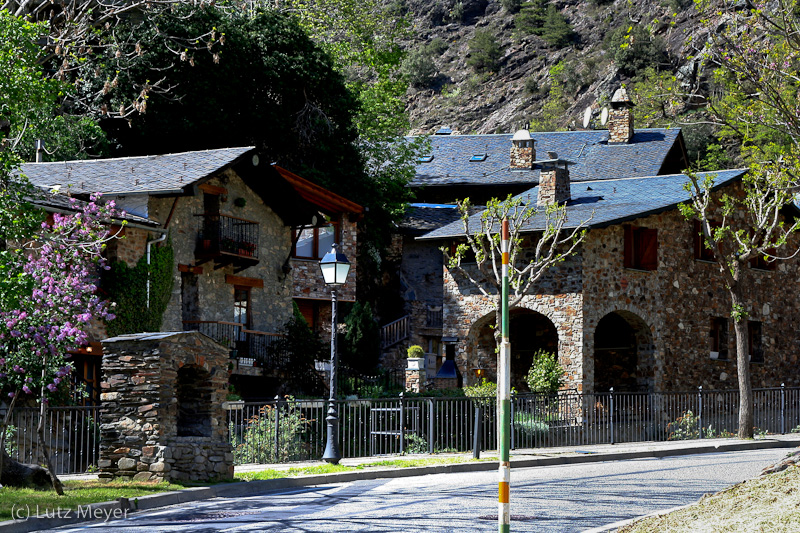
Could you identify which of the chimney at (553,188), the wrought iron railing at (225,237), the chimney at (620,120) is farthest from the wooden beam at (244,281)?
the chimney at (620,120)

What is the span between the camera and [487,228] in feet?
94.5

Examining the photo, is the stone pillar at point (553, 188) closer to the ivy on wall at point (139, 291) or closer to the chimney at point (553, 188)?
the chimney at point (553, 188)

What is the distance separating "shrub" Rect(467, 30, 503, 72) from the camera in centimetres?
10181

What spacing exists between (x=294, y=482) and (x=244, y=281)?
1634cm

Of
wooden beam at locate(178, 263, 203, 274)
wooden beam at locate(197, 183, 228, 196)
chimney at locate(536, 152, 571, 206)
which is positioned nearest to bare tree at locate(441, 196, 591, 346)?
chimney at locate(536, 152, 571, 206)

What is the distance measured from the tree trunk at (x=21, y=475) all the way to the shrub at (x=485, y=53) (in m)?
90.5

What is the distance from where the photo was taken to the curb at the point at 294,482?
12.0 m

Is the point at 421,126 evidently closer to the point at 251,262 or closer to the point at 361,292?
the point at 361,292

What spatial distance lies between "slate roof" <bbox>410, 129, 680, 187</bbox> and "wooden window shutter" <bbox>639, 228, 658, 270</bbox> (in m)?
10.0

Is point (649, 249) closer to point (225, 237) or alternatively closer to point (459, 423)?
point (459, 423)

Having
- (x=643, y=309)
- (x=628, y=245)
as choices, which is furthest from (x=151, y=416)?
(x=643, y=309)

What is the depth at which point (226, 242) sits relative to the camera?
3025cm

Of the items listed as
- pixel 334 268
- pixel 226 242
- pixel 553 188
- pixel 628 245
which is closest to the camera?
pixel 334 268

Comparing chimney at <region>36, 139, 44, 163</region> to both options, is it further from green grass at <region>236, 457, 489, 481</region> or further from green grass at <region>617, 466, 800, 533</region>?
green grass at <region>617, 466, 800, 533</region>
